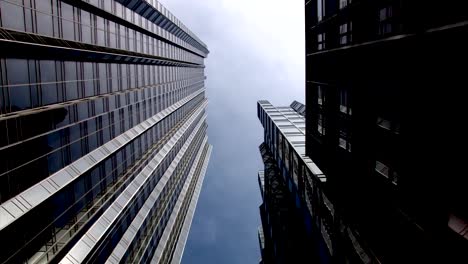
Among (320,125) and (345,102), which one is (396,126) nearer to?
(345,102)

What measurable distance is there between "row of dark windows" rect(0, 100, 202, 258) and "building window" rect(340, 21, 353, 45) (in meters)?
22.7

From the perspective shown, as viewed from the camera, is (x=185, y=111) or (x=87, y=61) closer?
(x=87, y=61)

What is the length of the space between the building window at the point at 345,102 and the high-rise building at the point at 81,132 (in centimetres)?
2012

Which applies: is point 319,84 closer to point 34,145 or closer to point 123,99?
point 123,99

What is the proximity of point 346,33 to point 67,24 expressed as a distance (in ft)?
67.2

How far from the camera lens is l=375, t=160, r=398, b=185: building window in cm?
2095

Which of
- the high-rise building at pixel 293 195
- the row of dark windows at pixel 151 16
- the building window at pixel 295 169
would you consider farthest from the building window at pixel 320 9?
the row of dark windows at pixel 151 16

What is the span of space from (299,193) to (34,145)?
31.3 m

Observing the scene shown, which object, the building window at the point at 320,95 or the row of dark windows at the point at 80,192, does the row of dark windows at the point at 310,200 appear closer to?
the building window at the point at 320,95

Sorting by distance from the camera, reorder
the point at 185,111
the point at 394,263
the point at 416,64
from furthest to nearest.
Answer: the point at 185,111
the point at 394,263
the point at 416,64

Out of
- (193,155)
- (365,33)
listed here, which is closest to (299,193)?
(365,33)

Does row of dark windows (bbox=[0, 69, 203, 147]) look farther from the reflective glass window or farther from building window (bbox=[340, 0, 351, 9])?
building window (bbox=[340, 0, 351, 9])

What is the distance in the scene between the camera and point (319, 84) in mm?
34469

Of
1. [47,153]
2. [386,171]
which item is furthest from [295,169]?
[47,153]
